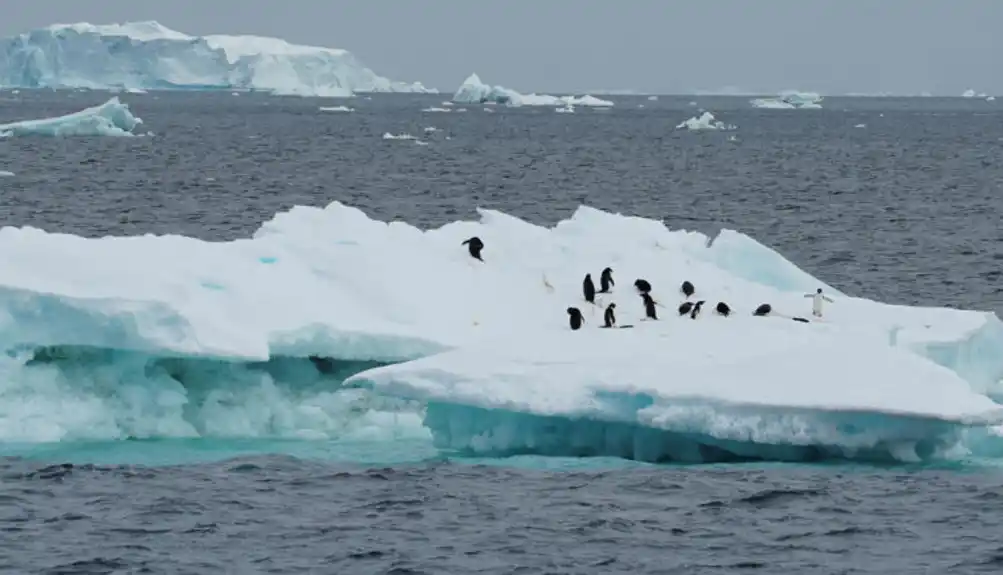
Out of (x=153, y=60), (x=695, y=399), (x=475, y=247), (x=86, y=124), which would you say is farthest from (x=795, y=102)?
(x=695, y=399)

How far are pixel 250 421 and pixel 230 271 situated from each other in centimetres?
201

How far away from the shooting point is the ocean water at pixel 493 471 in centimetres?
1239

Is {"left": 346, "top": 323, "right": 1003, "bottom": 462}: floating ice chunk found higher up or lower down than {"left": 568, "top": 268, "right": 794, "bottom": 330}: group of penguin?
lower down

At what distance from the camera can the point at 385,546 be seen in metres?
12.5

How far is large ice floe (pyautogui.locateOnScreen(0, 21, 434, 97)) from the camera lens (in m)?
133

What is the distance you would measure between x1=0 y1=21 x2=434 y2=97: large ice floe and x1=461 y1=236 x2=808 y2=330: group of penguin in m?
119

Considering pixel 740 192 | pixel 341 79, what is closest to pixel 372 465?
pixel 740 192

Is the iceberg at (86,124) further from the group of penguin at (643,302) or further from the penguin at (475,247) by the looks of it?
the group of penguin at (643,302)

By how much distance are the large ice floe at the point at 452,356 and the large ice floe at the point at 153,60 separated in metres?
119

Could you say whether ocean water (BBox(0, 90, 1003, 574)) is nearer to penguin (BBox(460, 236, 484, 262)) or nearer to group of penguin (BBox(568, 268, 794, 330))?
group of penguin (BBox(568, 268, 794, 330))

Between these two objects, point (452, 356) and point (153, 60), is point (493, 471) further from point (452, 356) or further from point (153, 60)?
point (153, 60)

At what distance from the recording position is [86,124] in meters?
66.6

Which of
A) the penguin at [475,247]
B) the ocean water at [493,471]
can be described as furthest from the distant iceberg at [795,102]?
the penguin at [475,247]

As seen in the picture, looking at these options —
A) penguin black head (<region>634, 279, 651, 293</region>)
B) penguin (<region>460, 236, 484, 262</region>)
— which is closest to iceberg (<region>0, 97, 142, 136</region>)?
penguin (<region>460, 236, 484, 262</region>)
